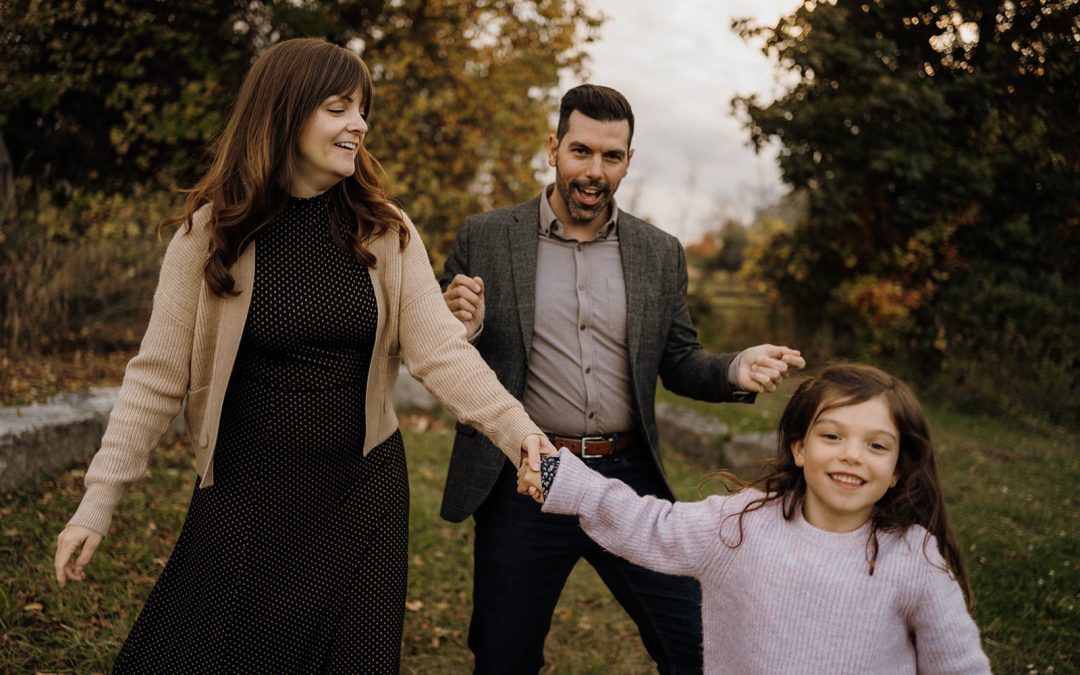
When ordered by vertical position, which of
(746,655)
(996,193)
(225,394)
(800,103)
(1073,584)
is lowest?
(1073,584)

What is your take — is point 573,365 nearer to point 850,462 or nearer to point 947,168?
point 850,462

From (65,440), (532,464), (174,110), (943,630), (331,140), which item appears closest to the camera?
(943,630)

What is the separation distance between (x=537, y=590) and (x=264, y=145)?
1677 millimetres

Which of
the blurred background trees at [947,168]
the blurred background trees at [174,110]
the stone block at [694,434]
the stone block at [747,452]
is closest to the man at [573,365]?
the stone block at [747,452]

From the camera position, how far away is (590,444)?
2965 mm

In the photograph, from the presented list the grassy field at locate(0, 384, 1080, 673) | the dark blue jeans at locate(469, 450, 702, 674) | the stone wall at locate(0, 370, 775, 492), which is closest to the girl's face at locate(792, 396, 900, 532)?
the dark blue jeans at locate(469, 450, 702, 674)

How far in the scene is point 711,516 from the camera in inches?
94.4

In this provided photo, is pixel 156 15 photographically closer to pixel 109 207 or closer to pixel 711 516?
pixel 109 207

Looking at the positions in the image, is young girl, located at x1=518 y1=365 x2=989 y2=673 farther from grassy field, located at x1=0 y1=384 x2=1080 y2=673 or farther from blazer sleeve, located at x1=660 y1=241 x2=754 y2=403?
grassy field, located at x1=0 y1=384 x2=1080 y2=673

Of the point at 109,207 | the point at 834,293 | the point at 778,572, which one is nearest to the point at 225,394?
the point at 778,572

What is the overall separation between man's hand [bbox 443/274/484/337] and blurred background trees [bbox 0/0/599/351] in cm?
564

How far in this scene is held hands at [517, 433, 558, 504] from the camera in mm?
2445

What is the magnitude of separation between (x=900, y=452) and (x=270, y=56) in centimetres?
201

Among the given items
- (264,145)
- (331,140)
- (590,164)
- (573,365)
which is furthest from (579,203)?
(264,145)
